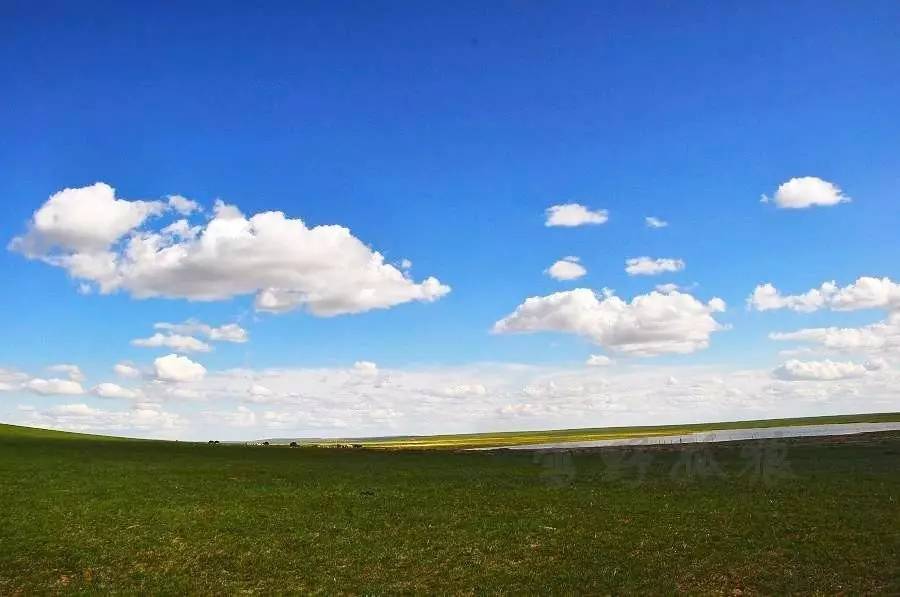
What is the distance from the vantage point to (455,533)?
35156 millimetres

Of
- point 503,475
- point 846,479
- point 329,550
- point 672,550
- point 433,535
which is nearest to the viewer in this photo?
point 672,550

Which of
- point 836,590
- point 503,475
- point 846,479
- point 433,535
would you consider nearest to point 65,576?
point 433,535

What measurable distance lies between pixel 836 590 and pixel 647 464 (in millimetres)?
46248

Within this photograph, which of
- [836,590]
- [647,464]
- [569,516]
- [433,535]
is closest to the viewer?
[836,590]

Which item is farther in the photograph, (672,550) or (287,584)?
(672,550)

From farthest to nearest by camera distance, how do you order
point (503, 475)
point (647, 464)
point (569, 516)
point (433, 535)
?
1. point (647, 464)
2. point (503, 475)
3. point (569, 516)
4. point (433, 535)

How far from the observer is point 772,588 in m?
24.9

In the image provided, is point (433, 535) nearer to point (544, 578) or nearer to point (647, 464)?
point (544, 578)

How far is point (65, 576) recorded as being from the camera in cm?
2928

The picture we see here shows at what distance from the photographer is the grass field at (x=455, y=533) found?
89.9ft

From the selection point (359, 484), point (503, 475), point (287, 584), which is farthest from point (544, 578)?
point (503, 475)

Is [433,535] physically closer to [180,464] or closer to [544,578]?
[544,578]

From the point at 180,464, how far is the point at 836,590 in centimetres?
6337

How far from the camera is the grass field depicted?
1078 inches
